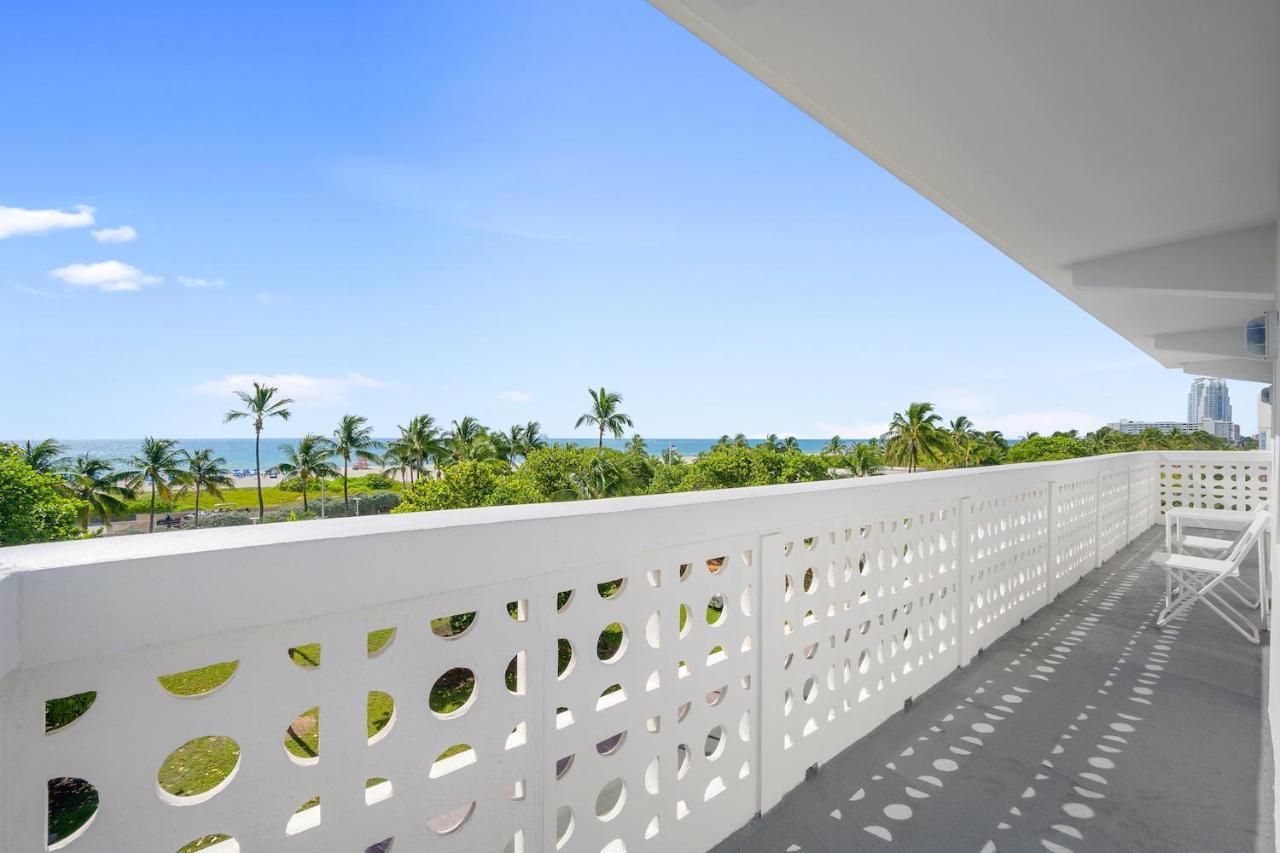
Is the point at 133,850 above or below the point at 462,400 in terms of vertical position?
below

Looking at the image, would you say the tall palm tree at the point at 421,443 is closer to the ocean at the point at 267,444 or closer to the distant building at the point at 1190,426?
the ocean at the point at 267,444

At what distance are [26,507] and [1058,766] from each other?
22150mm

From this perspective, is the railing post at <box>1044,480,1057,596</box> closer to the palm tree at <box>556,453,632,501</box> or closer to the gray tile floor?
the gray tile floor

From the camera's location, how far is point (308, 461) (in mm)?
41656

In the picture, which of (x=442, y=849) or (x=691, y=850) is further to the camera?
(x=691, y=850)

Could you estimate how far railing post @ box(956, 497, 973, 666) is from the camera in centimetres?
309

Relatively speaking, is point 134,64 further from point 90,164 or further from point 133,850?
point 133,850

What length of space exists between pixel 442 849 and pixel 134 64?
7728 cm

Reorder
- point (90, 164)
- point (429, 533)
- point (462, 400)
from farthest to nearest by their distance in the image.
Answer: point (462, 400), point (90, 164), point (429, 533)

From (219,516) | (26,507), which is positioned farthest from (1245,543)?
(219,516)

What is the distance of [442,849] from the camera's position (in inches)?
46.0

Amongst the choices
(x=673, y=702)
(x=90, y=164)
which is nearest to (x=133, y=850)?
(x=673, y=702)

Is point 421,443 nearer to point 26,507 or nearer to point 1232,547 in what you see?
point 26,507

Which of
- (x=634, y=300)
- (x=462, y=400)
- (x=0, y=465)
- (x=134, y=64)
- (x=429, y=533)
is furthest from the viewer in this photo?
(x=462, y=400)
